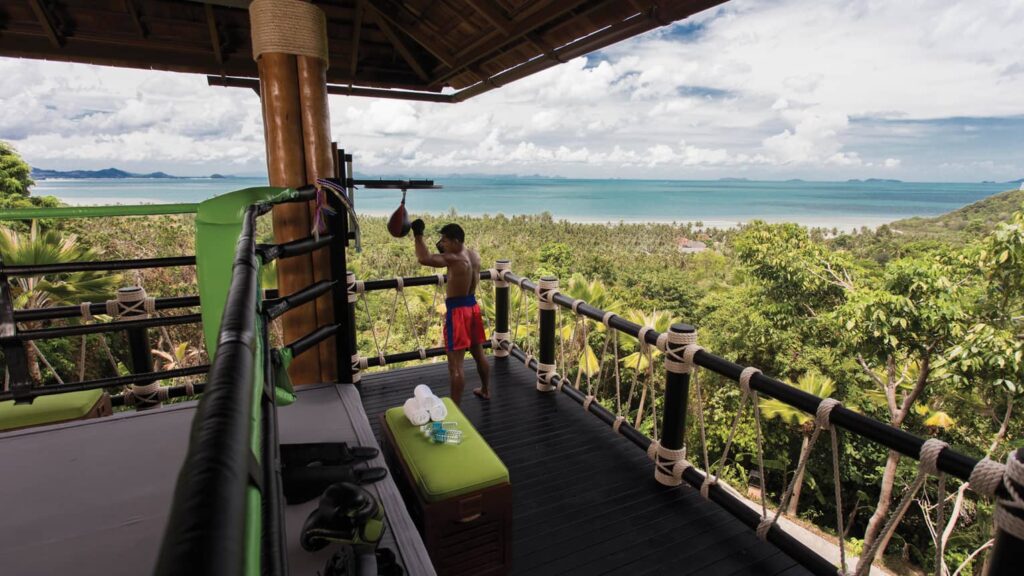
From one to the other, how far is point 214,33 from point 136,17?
1.34ft

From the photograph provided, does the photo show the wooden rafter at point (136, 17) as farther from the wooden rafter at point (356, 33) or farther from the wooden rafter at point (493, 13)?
the wooden rafter at point (493, 13)

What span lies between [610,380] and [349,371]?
1258 cm

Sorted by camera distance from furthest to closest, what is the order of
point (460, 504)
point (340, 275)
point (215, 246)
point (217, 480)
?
point (340, 275)
point (460, 504)
point (215, 246)
point (217, 480)

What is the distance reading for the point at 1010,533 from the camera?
1155 millimetres

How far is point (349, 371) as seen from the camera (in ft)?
8.48

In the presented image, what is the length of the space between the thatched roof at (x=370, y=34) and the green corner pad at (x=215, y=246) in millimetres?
1958

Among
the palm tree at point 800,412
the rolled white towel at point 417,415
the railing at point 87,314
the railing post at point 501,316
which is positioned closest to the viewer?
the railing at point 87,314

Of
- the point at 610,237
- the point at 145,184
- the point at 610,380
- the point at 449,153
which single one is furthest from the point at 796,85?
the point at 145,184

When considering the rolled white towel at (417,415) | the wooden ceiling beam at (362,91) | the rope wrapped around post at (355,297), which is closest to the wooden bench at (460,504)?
the rolled white towel at (417,415)

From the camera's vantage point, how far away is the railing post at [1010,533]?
3.74 ft

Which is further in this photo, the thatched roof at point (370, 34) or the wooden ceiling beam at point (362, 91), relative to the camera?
the wooden ceiling beam at point (362, 91)

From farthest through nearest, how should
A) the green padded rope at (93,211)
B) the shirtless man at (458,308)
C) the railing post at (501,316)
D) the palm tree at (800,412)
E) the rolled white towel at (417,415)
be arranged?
the palm tree at (800,412), the railing post at (501,316), the shirtless man at (458,308), the rolled white towel at (417,415), the green padded rope at (93,211)

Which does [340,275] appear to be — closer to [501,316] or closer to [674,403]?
[501,316]

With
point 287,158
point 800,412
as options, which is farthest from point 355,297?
point 800,412
